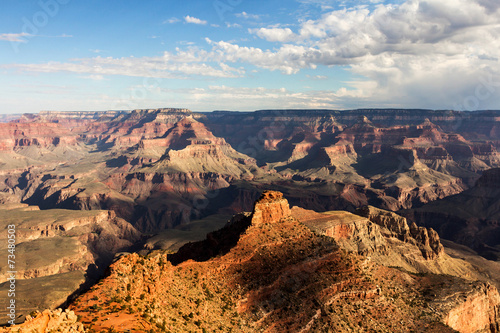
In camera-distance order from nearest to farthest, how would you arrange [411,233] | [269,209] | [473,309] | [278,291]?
[278,291]
[269,209]
[473,309]
[411,233]

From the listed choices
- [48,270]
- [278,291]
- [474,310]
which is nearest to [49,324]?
[278,291]

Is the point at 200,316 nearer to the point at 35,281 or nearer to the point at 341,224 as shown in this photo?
the point at 341,224

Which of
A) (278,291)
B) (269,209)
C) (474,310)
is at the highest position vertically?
(269,209)

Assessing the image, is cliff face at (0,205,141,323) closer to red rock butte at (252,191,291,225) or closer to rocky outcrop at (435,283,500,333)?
red rock butte at (252,191,291,225)

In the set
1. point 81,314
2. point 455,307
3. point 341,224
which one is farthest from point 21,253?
point 455,307

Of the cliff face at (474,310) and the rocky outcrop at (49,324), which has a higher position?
the rocky outcrop at (49,324)

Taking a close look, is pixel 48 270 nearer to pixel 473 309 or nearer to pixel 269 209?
pixel 269 209

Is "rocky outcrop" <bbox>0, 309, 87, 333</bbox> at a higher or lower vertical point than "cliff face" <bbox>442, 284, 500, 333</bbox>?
higher

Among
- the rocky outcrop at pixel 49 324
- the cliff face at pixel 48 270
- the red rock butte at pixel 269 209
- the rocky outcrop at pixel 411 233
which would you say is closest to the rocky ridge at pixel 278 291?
the red rock butte at pixel 269 209

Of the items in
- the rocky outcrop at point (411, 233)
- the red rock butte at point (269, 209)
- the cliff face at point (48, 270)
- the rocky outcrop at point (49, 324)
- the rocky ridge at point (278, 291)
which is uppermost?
the rocky outcrop at point (49, 324)

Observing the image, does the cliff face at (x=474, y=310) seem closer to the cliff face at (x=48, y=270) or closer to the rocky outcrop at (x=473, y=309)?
the rocky outcrop at (x=473, y=309)

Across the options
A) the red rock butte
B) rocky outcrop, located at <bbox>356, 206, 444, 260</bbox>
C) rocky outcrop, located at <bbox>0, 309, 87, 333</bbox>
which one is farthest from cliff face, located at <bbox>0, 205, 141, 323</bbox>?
rocky outcrop, located at <bbox>356, 206, 444, 260</bbox>
